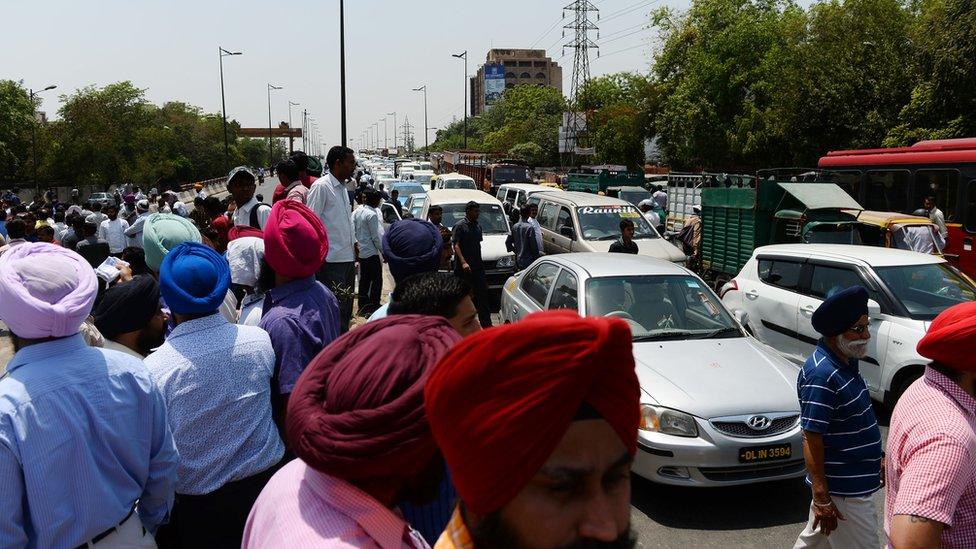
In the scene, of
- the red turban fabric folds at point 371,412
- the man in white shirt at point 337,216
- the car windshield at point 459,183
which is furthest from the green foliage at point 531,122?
the red turban fabric folds at point 371,412

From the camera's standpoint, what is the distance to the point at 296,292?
3271mm

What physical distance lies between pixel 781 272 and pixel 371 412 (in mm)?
7739

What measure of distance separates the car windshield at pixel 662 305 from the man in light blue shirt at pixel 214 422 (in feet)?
13.1

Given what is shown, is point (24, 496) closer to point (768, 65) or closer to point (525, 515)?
point (525, 515)

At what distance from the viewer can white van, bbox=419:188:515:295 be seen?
1305 centimetres

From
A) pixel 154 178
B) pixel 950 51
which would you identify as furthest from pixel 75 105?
pixel 950 51

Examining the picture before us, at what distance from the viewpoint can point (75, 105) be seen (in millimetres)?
44438

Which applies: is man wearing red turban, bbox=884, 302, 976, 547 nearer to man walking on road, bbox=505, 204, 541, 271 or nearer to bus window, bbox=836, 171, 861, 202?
man walking on road, bbox=505, 204, 541, 271

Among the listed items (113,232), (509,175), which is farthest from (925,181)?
(509,175)

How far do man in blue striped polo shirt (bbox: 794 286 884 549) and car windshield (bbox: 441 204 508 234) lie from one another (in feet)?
35.8

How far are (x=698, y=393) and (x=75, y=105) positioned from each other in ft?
160

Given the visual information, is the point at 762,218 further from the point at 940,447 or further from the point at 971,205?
the point at 940,447

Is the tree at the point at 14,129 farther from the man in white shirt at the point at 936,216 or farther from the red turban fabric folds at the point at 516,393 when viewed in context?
the red turban fabric folds at the point at 516,393

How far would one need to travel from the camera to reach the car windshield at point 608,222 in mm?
13094
